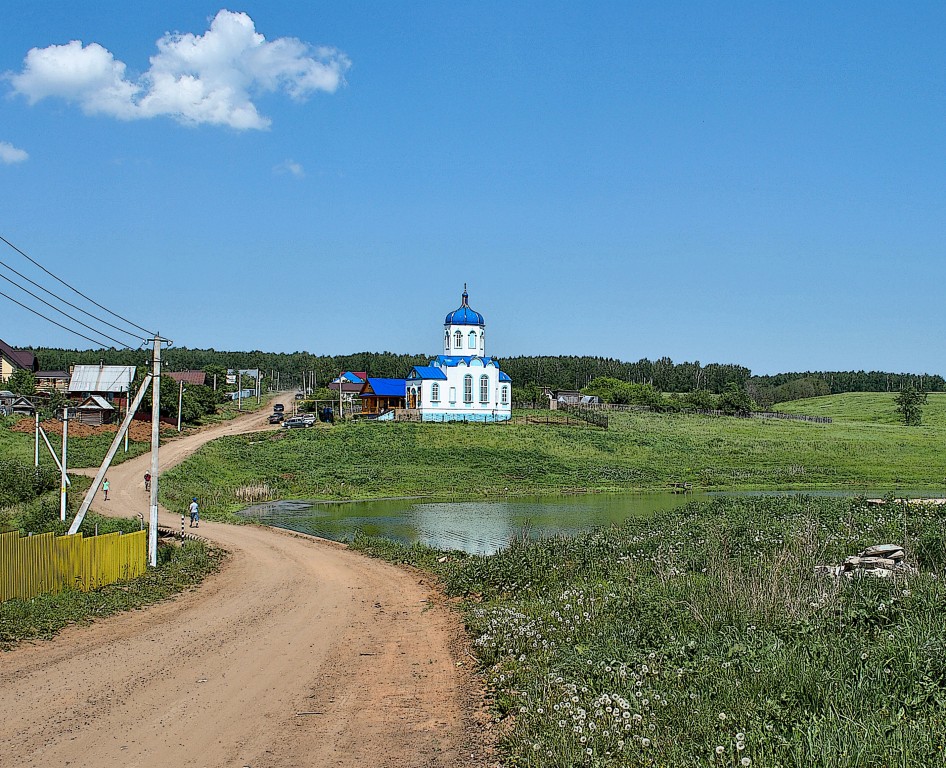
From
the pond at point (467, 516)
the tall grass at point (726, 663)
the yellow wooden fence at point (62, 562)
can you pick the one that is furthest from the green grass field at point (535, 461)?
the tall grass at point (726, 663)

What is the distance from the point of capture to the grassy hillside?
152 feet

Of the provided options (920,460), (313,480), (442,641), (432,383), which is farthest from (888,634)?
(432,383)

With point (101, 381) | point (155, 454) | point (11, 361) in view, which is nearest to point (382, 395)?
point (101, 381)

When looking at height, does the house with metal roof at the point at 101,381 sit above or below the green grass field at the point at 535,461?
above

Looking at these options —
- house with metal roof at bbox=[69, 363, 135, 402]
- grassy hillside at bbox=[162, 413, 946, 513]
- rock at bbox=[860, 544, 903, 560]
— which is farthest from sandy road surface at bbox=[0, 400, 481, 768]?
house with metal roof at bbox=[69, 363, 135, 402]

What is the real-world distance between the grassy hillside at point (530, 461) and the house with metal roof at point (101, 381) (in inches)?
895

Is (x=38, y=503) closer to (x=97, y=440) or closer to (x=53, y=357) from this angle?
(x=97, y=440)

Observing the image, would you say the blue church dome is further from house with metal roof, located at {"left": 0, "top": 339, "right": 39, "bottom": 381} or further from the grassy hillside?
house with metal roof, located at {"left": 0, "top": 339, "right": 39, "bottom": 381}

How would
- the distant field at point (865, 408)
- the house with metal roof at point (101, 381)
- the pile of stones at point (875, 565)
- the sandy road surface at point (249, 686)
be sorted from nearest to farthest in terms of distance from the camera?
1. the sandy road surface at point (249, 686)
2. the pile of stones at point (875, 565)
3. the house with metal roof at point (101, 381)
4. the distant field at point (865, 408)

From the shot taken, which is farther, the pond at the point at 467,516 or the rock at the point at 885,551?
the pond at the point at 467,516

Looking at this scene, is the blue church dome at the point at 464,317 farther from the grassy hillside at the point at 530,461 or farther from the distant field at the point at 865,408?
the distant field at the point at 865,408

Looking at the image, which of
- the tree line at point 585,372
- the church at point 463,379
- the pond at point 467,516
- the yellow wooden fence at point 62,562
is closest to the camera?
the yellow wooden fence at point 62,562

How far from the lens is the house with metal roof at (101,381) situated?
249 feet

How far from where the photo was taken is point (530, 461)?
56031 mm
